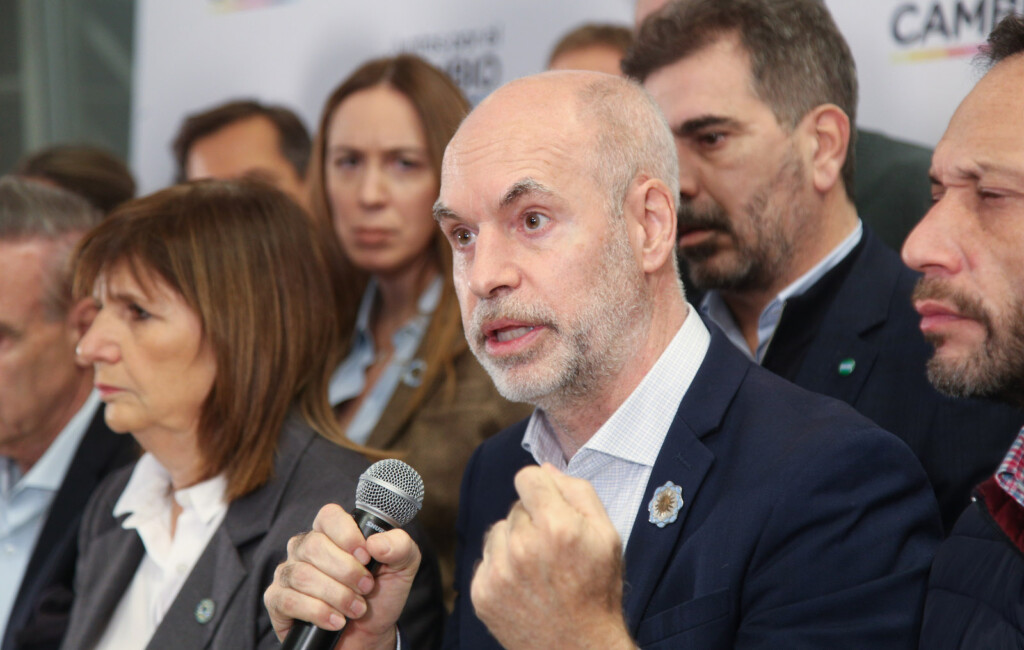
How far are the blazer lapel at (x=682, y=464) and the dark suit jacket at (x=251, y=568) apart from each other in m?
0.68

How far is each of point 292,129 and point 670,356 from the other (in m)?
3.11

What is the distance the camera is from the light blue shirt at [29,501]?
3311 millimetres

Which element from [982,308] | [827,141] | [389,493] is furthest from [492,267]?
[827,141]

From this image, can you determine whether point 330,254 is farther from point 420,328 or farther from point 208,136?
point 208,136

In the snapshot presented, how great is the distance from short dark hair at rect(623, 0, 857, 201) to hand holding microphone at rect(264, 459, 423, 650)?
4.90ft

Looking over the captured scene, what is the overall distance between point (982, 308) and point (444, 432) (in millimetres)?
1578

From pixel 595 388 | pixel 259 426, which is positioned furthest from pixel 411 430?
pixel 595 388

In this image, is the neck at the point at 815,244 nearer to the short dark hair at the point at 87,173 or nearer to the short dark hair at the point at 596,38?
the short dark hair at the point at 596,38

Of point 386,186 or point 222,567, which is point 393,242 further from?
point 222,567

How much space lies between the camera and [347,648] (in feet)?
6.75

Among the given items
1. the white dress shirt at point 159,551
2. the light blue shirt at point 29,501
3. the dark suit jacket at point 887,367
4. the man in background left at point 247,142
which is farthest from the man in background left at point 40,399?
the dark suit jacket at point 887,367

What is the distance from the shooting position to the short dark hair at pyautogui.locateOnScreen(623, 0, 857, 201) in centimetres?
278

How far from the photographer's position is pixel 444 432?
3047 mm

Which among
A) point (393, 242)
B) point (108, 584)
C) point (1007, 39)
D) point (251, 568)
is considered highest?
point (1007, 39)
